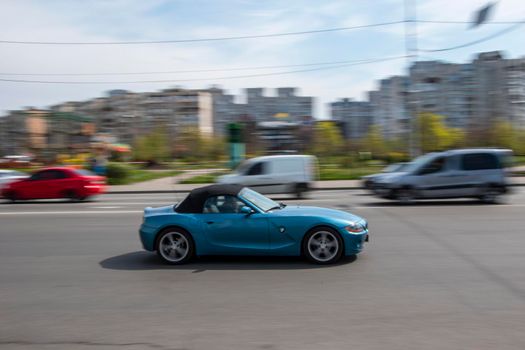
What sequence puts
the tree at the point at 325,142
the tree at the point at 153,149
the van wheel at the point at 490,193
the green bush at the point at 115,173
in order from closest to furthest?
the van wheel at the point at 490,193 < the green bush at the point at 115,173 < the tree at the point at 325,142 < the tree at the point at 153,149

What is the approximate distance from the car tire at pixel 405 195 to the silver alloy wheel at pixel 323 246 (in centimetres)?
880

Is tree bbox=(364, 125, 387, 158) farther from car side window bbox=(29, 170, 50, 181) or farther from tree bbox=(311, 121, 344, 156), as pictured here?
car side window bbox=(29, 170, 50, 181)

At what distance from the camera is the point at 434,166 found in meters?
15.6

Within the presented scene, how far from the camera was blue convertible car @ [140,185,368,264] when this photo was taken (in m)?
7.34

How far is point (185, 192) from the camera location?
81.1ft

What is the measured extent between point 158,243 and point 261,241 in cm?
157

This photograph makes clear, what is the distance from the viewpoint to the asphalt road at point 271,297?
14.9 ft

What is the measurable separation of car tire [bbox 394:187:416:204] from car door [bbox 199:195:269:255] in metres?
9.07

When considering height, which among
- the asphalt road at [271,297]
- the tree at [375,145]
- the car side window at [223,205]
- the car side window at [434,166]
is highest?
the tree at [375,145]

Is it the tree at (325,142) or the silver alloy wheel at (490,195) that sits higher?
the tree at (325,142)

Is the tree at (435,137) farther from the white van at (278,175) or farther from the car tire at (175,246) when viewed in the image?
the car tire at (175,246)

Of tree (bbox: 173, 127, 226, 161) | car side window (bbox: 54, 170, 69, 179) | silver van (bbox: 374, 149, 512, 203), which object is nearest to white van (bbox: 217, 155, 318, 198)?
silver van (bbox: 374, 149, 512, 203)

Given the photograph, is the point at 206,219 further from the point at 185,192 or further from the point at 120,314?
the point at 185,192

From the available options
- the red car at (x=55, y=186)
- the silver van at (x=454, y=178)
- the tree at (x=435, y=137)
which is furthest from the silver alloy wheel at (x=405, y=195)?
the tree at (x=435, y=137)
